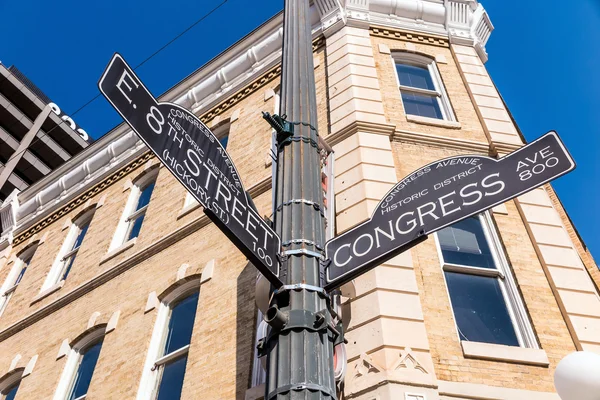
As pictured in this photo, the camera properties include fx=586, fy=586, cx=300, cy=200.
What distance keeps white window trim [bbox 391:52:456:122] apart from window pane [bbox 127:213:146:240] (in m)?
6.72

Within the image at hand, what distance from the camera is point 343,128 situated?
32.5 ft

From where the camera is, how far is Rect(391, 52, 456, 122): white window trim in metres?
11.1

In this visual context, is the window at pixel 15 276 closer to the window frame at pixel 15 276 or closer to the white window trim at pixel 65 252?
the window frame at pixel 15 276

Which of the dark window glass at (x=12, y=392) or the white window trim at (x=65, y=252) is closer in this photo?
the dark window glass at (x=12, y=392)

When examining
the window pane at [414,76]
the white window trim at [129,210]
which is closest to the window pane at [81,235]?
the white window trim at [129,210]

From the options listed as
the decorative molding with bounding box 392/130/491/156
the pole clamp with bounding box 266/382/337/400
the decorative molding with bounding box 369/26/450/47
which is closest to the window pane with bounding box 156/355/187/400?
the decorative molding with bounding box 392/130/491/156

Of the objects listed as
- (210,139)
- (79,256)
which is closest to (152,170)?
(79,256)

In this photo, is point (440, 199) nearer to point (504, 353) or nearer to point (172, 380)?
point (504, 353)

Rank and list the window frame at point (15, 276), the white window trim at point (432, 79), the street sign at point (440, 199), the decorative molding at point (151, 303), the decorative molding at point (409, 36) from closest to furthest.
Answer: the street sign at point (440, 199) → the decorative molding at point (151, 303) → the white window trim at point (432, 79) → the decorative molding at point (409, 36) → the window frame at point (15, 276)

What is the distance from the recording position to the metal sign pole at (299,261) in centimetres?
344

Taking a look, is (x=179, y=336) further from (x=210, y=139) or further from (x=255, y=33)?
(x=255, y=33)

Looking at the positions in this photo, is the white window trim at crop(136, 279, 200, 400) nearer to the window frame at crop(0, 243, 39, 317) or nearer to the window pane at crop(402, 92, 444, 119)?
the window pane at crop(402, 92, 444, 119)

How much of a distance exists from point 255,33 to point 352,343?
10133mm

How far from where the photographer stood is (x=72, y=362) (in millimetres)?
11141
